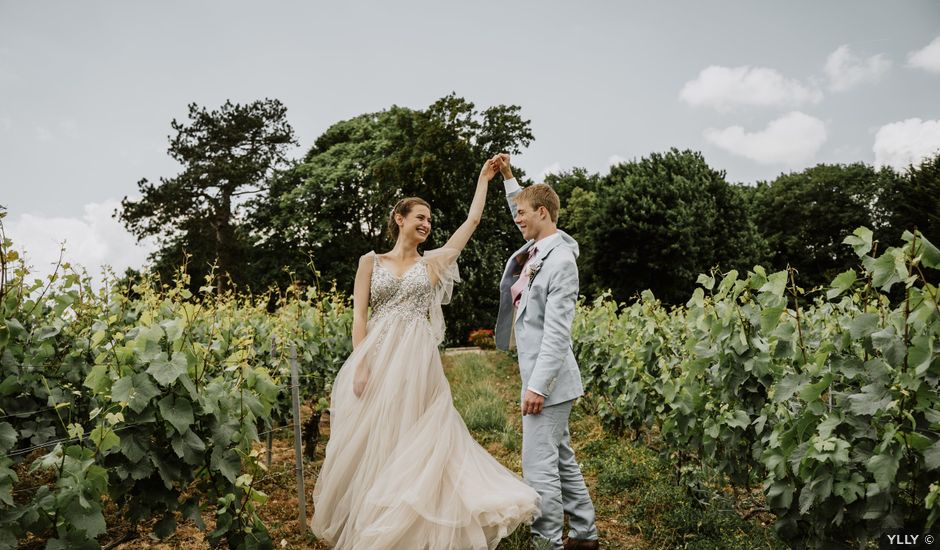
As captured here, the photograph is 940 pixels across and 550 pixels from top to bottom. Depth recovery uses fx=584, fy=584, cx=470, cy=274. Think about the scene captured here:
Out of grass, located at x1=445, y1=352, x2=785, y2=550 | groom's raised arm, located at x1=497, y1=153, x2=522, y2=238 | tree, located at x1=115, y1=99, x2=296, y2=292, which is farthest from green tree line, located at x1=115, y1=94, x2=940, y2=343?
groom's raised arm, located at x1=497, y1=153, x2=522, y2=238

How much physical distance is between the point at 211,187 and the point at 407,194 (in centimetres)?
976

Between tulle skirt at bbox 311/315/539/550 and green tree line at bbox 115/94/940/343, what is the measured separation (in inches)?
751

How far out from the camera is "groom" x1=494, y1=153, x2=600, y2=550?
319cm

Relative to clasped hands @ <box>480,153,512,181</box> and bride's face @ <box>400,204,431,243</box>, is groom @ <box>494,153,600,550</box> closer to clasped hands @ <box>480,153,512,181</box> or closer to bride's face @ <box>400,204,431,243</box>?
clasped hands @ <box>480,153,512,181</box>

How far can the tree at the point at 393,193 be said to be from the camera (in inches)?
936

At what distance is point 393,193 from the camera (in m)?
25.8

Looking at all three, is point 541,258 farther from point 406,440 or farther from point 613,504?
point 613,504

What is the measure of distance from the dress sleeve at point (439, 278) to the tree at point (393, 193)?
18509 millimetres

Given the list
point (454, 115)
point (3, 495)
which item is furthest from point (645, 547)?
point (454, 115)

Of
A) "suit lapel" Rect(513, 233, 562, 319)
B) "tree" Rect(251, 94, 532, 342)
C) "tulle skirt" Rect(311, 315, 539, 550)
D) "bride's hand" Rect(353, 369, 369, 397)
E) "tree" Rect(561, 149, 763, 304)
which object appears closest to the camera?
"tulle skirt" Rect(311, 315, 539, 550)

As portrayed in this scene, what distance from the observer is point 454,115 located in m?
24.1

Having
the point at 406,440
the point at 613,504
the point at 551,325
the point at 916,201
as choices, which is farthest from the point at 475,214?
the point at 916,201

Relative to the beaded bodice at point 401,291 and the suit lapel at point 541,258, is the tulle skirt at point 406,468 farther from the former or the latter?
the suit lapel at point 541,258

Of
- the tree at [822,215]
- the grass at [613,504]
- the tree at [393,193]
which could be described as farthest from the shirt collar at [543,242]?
the tree at [822,215]
